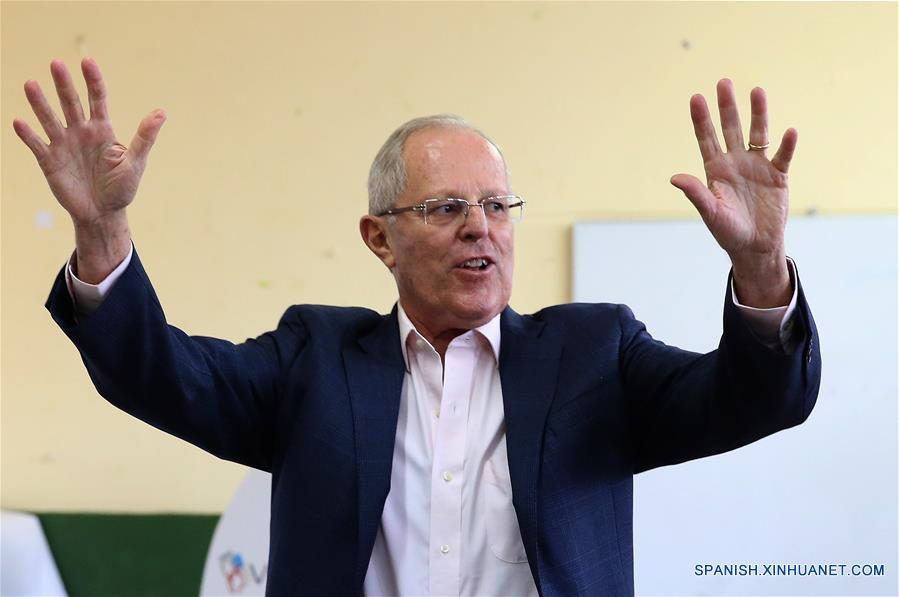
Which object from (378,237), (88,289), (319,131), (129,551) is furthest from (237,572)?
(88,289)

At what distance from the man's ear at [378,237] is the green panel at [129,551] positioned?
140 cm

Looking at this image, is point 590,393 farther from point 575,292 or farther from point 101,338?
point 575,292

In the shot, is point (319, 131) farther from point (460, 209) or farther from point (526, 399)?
point (526, 399)

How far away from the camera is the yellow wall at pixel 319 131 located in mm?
2697

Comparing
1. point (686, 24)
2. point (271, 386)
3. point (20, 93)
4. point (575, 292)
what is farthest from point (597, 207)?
point (20, 93)

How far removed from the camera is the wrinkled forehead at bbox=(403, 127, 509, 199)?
1.54 meters

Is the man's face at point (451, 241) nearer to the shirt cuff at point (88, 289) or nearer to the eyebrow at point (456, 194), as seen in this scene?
the eyebrow at point (456, 194)

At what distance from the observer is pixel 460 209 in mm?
1533

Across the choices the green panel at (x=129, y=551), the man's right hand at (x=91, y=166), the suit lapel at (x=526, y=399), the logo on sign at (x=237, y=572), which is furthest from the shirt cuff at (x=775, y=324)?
the green panel at (x=129, y=551)

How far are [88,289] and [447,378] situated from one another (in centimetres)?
54

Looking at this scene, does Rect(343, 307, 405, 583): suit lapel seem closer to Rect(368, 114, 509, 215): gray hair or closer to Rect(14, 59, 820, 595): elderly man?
Rect(14, 59, 820, 595): elderly man

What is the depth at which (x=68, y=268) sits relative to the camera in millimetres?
1218

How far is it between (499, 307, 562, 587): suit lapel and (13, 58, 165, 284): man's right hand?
59cm

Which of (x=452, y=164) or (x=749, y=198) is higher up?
(x=452, y=164)
